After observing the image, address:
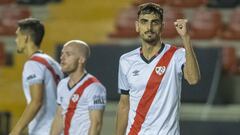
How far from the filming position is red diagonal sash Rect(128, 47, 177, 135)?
20.9ft

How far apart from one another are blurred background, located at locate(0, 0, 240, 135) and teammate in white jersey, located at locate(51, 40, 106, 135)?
132 inches

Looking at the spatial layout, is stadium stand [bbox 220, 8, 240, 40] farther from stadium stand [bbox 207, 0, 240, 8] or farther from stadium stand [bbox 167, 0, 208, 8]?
stadium stand [bbox 167, 0, 208, 8]

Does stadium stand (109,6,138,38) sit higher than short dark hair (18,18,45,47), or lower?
lower

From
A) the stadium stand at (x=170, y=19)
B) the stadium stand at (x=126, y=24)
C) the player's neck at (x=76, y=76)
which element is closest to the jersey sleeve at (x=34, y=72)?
the player's neck at (x=76, y=76)

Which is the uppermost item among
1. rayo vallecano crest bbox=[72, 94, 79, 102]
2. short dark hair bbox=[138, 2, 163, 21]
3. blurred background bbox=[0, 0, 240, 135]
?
short dark hair bbox=[138, 2, 163, 21]

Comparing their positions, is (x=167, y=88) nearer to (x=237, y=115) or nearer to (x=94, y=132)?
(x=94, y=132)

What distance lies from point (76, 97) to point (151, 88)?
3.92 feet

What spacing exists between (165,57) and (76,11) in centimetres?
1031

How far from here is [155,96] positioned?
6.36 m


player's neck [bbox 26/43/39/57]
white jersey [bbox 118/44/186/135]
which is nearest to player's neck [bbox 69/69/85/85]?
player's neck [bbox 26/43/39/57]

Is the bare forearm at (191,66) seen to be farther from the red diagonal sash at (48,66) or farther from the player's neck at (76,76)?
the red diagonal sash at (48,66)

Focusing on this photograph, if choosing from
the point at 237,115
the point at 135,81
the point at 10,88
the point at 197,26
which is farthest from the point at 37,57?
the point at 197,26

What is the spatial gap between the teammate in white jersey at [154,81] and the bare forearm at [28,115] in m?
1.28

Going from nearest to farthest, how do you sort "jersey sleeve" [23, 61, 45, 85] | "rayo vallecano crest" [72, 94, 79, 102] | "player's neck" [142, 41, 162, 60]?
1. "player's neck" [142, 41, 162, 60]
2. "rayo vallecano crest" [72, 94, 79, 102]
3. "jersey sleeve" [23, 61, 45, 85]
